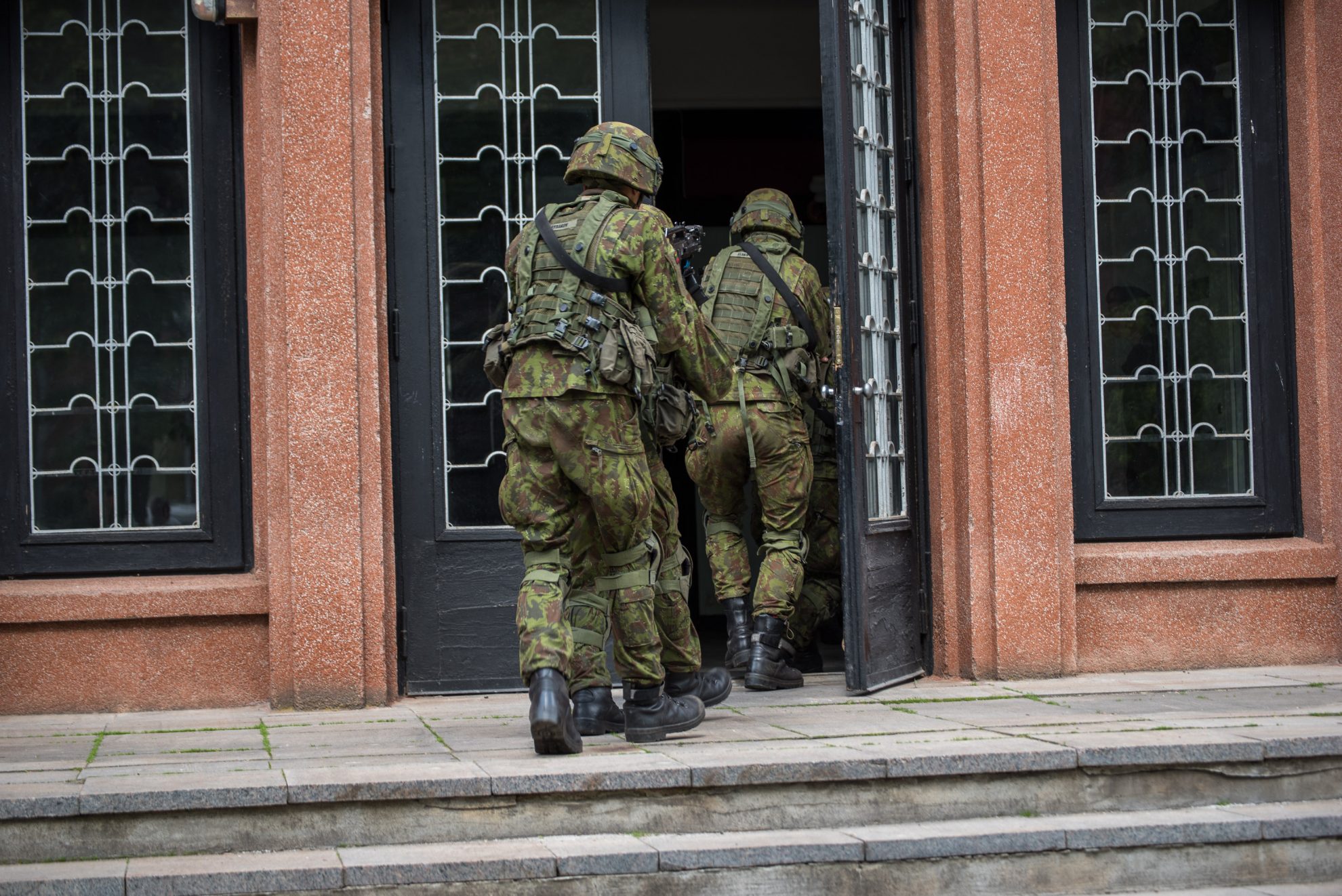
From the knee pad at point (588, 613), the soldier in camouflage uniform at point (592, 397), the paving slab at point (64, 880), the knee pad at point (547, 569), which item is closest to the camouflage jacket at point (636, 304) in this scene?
the soldier in camouflage uniform at point (592, 397)

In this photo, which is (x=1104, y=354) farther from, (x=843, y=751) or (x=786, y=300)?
(x=843, y=751)

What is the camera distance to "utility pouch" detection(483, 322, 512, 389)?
19.0ft

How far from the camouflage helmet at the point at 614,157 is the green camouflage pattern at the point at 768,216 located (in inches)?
76.0

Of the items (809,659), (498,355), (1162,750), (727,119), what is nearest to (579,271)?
(498,355)

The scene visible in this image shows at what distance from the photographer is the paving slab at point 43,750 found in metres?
5.68

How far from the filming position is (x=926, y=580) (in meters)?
7.63

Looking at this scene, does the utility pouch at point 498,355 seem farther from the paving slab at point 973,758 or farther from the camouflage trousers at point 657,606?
the paving slab at point 973,758

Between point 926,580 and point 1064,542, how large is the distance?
68 cm

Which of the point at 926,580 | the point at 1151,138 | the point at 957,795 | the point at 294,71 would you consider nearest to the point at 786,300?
the point at 926,580

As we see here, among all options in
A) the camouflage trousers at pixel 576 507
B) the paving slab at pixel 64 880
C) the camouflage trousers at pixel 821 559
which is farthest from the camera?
the camouflage trousers at pixel 821 559

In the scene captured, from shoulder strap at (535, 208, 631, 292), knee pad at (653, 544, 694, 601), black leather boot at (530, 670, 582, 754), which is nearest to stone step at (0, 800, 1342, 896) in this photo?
black leather boot at (530, 670, 582, 754)

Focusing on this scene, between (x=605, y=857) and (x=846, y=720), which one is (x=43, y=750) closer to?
(x=605, y=857)

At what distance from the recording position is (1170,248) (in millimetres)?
7879

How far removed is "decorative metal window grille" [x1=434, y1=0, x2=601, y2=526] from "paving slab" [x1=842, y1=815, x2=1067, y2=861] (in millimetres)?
2928
